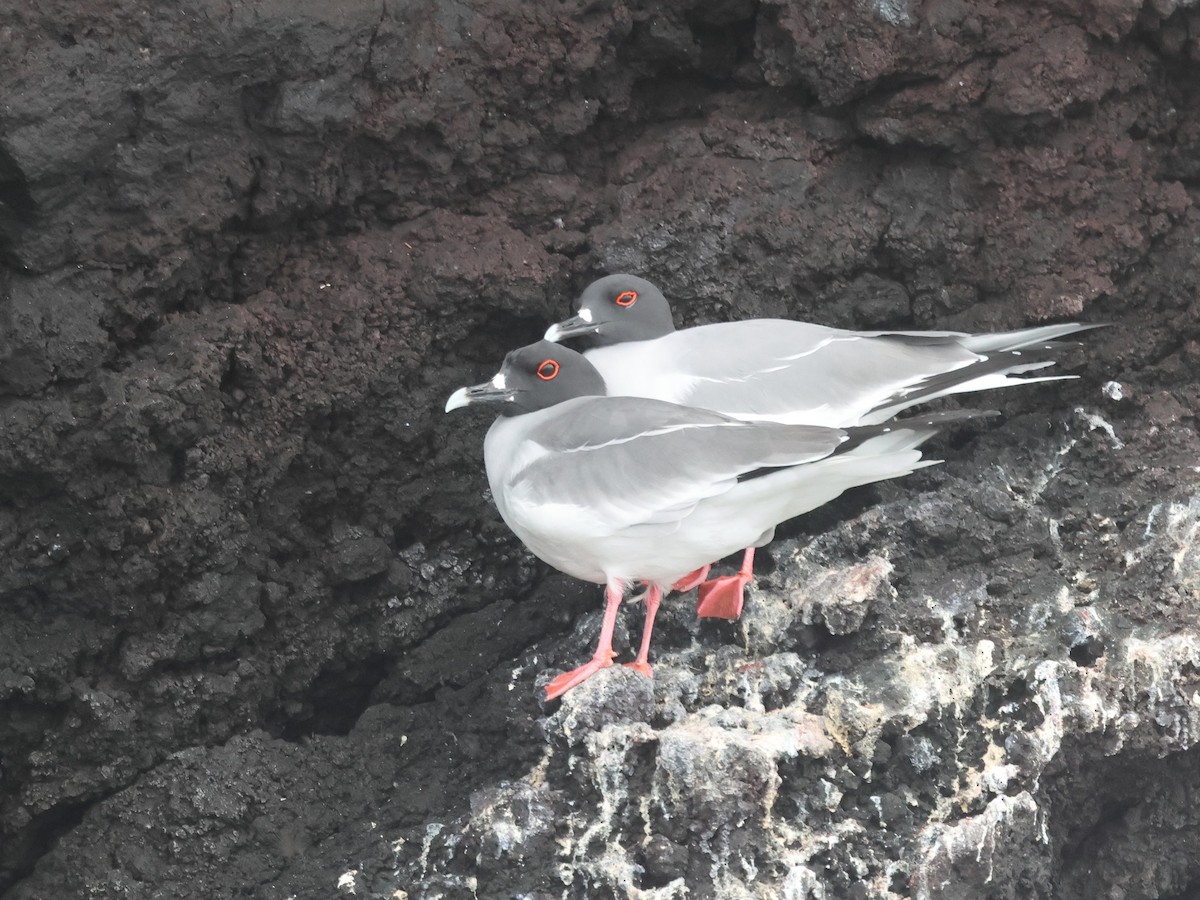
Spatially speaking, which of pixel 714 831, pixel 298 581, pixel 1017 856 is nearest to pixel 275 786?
pixel 298 581

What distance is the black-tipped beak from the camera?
562 centimetres

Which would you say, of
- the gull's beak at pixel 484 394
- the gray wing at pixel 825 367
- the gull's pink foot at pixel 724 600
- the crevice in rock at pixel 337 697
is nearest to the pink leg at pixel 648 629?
the gull's pink foot at pixel 724 600

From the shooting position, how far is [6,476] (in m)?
4.81

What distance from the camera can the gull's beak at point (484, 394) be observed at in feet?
16.8

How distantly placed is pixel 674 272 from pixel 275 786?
8.12 feet

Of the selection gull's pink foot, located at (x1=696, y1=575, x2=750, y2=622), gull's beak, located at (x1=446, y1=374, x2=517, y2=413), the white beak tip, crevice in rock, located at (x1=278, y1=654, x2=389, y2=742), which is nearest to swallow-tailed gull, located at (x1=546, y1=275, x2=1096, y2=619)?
gull's pink foot, located at (x1=696, y1=575, x2=750, y2=622)

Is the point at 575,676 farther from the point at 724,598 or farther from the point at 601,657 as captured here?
the point at 724,598

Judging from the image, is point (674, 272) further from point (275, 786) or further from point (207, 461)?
point (275, 786)

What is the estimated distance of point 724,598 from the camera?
5148mm

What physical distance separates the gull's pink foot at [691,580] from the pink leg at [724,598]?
5.1 inches

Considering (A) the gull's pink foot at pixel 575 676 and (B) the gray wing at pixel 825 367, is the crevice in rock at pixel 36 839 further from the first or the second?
(B) the gray wing at pixel 825 367

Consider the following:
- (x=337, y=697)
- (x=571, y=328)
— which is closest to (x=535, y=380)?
(x=571, y=328)

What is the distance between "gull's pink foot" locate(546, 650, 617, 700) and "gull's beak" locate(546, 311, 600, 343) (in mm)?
1304

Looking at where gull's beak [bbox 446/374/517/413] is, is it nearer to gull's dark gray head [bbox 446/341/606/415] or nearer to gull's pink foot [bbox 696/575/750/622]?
gull's dark gray head [bbox 446/341/606/415]
